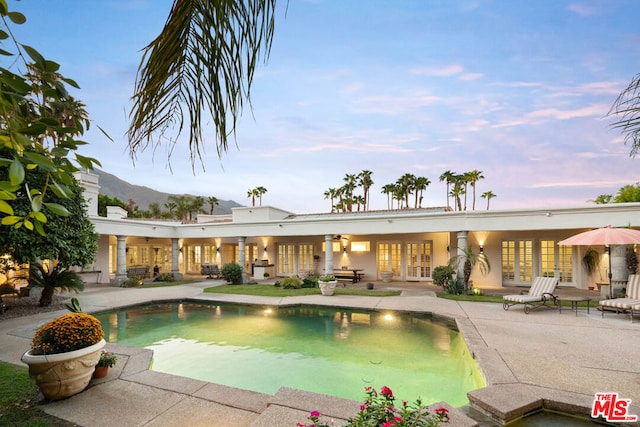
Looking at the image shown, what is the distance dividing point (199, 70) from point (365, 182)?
42501 millimetres

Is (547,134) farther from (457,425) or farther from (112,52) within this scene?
(112,52)

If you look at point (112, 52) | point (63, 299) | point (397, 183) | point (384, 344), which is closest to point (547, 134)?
point (384, 344)

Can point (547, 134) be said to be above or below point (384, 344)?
above

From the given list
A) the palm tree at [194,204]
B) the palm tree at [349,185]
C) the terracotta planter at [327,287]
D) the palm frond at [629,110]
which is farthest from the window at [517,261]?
the palm tree at [194,204]

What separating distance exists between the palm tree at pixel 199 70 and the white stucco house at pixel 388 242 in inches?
558

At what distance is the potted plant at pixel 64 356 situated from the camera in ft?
14.1

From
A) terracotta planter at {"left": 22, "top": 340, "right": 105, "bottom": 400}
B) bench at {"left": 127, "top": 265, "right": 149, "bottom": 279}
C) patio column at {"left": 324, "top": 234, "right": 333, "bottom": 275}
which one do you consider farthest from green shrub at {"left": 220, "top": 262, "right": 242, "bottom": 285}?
terracotta planter at {"left": 22, "top": 340, "right": 105, "bottom": 400}

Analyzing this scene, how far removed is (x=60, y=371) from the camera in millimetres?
4352

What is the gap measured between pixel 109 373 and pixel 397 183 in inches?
1512

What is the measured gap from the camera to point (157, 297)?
12945 mm

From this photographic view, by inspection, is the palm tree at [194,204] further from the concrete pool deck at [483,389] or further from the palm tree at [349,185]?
the concrete pool deck at [483,389]

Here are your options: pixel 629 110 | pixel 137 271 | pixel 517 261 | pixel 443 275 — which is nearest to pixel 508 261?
pixel 517 261

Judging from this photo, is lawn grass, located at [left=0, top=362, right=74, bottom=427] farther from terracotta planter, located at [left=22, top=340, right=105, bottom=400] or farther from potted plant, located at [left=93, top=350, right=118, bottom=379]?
potted plant, located at [left=93, top=350, right=118, bottom=379]

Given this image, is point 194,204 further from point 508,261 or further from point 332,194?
point 508,261
